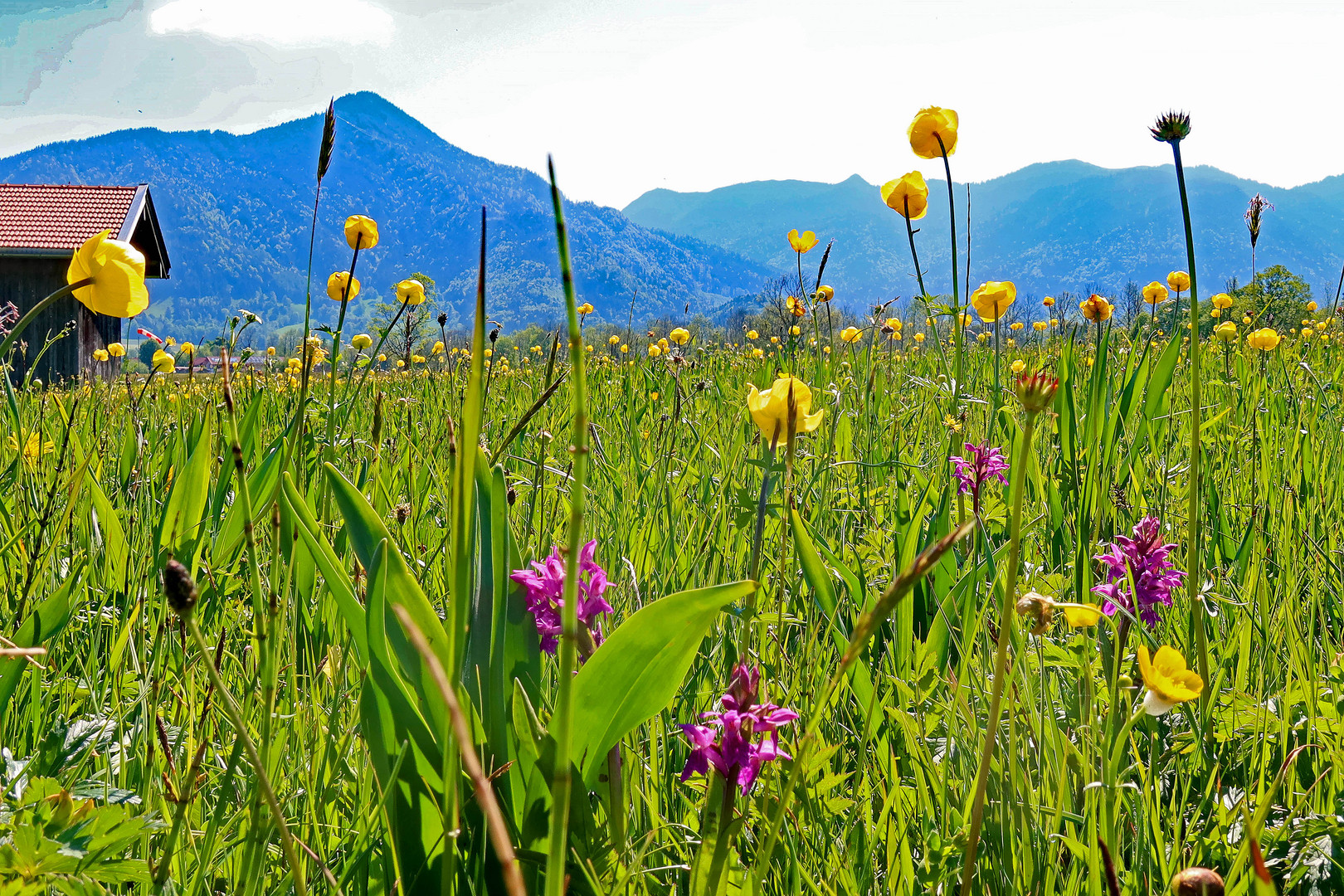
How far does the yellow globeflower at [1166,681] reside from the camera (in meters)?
0.70

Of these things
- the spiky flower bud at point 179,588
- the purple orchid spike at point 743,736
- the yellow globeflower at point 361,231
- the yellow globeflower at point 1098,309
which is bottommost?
the purple orchid spike at point 743,736

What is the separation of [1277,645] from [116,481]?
261 centimetres

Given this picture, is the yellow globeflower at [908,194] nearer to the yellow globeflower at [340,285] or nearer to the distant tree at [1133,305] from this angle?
the yellow globeflower at [340,285]

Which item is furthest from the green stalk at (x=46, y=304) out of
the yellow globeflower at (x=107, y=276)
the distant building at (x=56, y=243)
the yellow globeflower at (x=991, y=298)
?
the distant building at (x=56, y=243)

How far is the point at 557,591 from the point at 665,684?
162 millimetres

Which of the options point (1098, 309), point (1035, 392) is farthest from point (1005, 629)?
point (1098, 309)

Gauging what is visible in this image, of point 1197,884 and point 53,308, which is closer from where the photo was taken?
point 1197,884

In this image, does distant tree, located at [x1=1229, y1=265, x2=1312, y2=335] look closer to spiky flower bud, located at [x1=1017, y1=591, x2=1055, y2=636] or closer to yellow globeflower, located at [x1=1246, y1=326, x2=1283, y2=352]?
yellow globeflower, located at [x1=1246, y1=326, x2=1283, y2=352]

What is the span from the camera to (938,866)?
2.69ft

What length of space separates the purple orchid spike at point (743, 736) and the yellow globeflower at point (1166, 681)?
1.01 feet

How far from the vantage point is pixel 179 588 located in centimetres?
45

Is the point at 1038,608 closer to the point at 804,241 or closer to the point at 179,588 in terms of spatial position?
the point at 179,588

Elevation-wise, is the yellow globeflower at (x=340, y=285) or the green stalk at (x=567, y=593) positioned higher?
the yellow globeflower at (x=340, y=285)

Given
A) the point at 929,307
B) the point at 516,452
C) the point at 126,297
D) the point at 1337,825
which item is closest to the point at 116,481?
the point at 516,452
